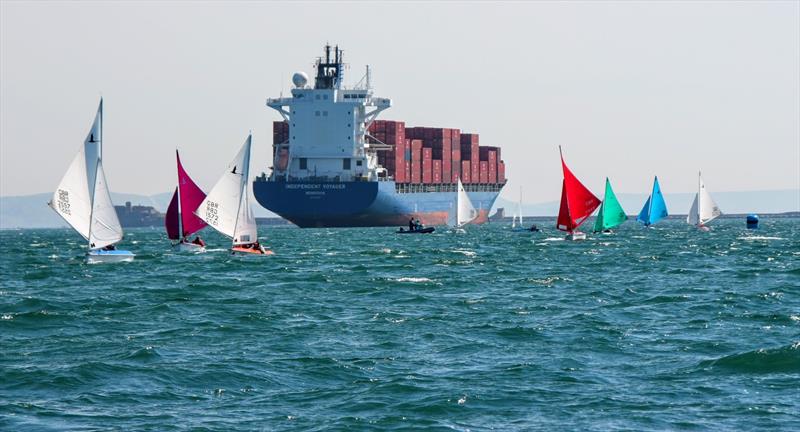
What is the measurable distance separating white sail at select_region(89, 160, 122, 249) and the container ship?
76.2 meters

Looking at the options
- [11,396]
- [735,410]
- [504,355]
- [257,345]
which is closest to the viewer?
[735,410]

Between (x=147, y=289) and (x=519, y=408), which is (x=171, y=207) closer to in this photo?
(x=147, y=289)

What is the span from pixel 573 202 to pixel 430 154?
78836 mm

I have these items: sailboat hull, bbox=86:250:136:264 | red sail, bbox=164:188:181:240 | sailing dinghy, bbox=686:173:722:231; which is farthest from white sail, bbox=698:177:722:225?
sailboat hull, bbox=86:250:136:264

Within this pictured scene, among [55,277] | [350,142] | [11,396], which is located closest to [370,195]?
[350,142]

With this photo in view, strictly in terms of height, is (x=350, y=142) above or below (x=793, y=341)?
above

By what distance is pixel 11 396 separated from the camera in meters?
20.6

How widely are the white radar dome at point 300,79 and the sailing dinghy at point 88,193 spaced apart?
90.3m

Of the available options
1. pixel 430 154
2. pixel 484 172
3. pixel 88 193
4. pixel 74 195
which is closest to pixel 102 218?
pixel 88 193

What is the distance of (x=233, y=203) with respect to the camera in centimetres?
5994

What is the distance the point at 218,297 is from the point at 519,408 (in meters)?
20.9

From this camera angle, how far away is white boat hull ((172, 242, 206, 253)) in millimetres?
66500

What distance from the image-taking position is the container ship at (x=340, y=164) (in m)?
132

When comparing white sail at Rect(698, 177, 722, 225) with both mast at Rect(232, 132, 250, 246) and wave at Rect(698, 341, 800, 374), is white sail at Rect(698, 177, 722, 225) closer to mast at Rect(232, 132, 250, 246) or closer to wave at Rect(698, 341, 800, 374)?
mast at Rect(232, 132, 250, 246)
